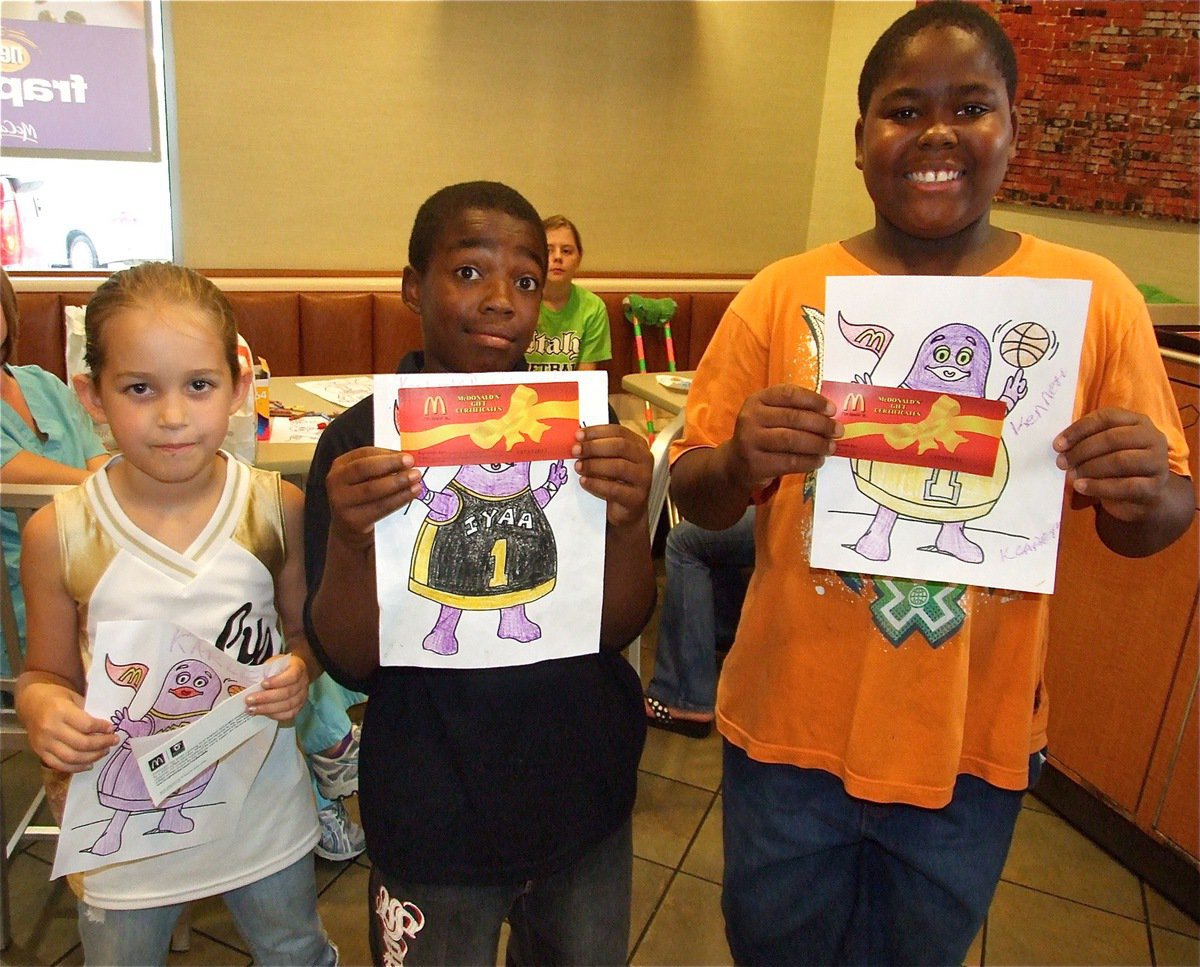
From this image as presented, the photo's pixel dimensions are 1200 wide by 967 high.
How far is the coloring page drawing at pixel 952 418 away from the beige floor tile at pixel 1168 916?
1648mm

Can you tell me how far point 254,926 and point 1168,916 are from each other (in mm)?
2077

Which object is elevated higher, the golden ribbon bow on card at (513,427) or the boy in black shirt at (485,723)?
the golden ribbon bow on card at (513,427)

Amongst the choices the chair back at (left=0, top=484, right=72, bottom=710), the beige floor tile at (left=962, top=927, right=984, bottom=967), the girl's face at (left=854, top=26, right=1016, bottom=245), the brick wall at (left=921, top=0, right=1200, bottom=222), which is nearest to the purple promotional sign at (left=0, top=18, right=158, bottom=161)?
the chair back at (left=0, top=484, right=72, bottom=710)

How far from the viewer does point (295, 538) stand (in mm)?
1207

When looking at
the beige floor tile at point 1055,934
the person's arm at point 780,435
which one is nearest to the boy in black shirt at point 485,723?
the person's arm at point 780,435

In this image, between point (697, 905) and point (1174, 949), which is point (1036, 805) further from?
point (697, 905)

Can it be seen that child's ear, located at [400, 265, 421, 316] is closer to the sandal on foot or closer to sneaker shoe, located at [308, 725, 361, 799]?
sneaker shoe, located at [308, 725, 361, 799]

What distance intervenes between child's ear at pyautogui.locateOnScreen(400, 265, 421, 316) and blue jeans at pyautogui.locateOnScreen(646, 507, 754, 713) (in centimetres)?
153

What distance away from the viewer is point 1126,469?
922 mm

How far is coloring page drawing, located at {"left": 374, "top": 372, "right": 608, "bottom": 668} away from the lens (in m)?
0.95

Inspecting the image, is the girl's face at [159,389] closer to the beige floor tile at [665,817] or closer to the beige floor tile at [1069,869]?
the beige floor tile at [665,817]

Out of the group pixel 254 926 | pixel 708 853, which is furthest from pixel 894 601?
pixel 708 853

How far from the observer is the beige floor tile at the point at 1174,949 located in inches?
78.2

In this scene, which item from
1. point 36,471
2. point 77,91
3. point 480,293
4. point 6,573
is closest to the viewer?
point 480,293
